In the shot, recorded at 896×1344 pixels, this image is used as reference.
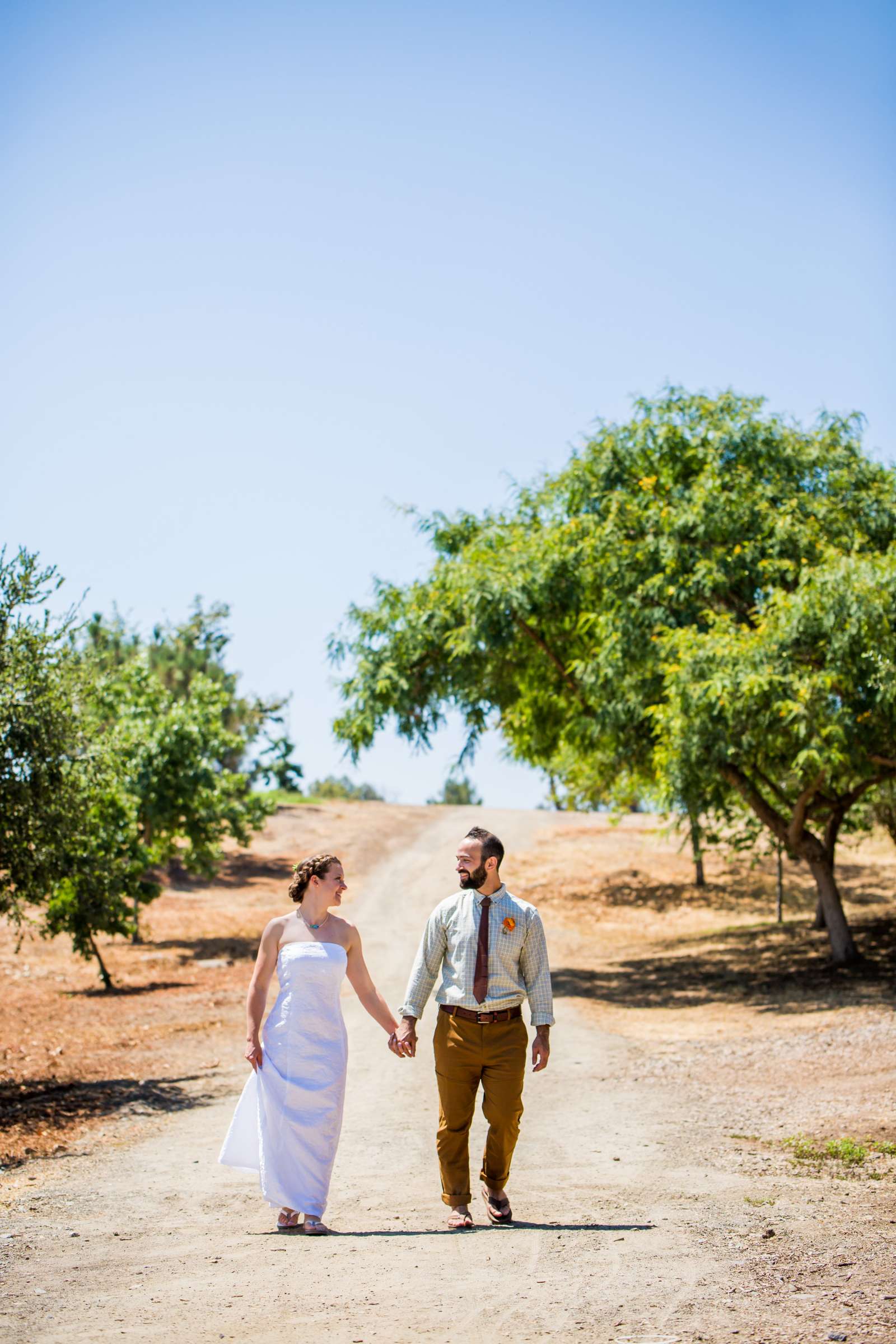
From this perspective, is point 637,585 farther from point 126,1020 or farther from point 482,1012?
point 482,1012

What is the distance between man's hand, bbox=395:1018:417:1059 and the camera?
20.0ft

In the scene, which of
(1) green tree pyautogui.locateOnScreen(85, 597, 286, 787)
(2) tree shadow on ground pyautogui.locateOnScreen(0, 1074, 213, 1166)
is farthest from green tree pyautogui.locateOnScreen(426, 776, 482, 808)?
(2) tree shadow on ground pyautogui.locateOnScreen(0, 1074, 213, 1166)

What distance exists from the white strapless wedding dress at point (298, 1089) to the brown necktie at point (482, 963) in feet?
2.33

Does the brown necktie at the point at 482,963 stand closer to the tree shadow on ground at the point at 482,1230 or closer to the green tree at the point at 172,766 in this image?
the tree shadow on ground at the point at 482,1230

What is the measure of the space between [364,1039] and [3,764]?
17.8 ft

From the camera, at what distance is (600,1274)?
489cm

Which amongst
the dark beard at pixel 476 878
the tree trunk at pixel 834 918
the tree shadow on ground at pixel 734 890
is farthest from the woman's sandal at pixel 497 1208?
the tree shadow on ground at pixel 734 890

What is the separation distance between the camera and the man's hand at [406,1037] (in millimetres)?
6086

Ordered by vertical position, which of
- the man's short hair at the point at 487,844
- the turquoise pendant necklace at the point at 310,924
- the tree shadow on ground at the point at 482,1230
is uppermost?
the man's short hair at the point at 487,844

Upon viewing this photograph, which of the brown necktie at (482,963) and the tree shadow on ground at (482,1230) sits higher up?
the brown necktie at (482,963)

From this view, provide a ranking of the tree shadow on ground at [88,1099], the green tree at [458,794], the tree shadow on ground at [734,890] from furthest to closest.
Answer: the green tree at [458,794] → the tree shadow on ground at [734,890] → the tree shadow on ground at [88,1099]

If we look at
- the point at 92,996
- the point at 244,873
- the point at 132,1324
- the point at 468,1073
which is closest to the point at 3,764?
the point at 468,1073

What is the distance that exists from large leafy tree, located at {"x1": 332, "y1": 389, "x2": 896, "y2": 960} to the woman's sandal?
29.5 ft

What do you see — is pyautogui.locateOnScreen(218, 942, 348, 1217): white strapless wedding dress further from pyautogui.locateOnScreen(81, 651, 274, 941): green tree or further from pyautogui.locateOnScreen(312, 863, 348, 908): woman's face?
pyautogui.locateOnScreen(81, 651, 274, 941): green tree
